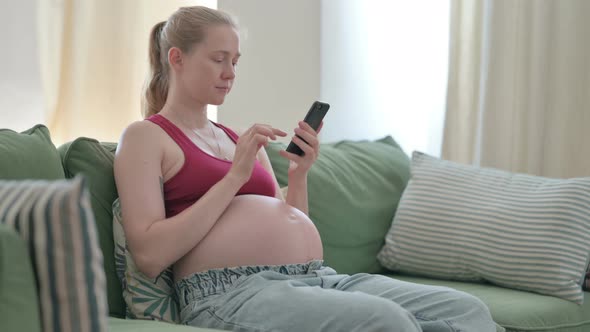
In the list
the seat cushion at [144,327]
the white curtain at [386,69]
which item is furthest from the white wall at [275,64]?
the seat cushion at [144,327]

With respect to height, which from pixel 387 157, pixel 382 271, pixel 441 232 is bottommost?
pixel 382 271

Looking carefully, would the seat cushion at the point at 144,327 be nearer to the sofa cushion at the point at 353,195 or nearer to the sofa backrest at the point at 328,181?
the sofa backrest at the point at 328,181

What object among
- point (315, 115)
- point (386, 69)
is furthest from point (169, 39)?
point (386, 69)

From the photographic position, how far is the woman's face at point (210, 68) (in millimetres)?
1872

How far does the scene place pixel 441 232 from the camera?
7.80ft

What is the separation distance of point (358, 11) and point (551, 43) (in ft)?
2.65

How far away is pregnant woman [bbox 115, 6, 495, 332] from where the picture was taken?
4.92 feet

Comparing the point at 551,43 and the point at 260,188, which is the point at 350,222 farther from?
the point at 551,43

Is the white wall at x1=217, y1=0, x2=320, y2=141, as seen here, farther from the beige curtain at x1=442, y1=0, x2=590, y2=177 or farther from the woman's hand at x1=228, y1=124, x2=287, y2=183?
the woman's hand at x1=228, y1=124, x2=287, y2=183

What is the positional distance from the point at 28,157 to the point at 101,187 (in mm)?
193

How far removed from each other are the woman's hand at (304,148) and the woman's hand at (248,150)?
0.41 ft

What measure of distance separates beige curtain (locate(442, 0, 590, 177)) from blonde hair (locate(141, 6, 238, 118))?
1.52 m

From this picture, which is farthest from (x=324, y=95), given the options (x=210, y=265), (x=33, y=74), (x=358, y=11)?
(x=210, y=265)

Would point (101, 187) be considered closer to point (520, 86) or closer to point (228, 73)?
point (228, 73)
